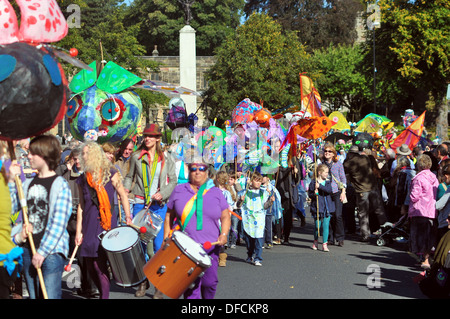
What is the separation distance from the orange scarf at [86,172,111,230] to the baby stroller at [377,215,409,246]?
6.90m

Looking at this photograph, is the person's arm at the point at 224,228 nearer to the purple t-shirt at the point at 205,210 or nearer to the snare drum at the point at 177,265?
the purple t-shirt at the point at 205,210

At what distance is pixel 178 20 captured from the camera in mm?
65438

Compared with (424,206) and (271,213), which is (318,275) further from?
(271,213)

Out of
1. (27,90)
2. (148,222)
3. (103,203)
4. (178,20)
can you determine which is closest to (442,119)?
(178,20)

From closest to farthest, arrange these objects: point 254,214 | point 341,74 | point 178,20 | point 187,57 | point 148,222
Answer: point 148,222
point 254,214
point 187,57
point 341,74
point 178,20

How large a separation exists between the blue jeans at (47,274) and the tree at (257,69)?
43.2 m

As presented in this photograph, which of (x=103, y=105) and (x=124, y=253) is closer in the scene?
(x=124, y=253)

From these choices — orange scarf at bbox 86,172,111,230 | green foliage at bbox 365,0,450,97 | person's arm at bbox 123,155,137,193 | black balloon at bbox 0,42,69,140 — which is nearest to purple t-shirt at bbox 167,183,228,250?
orange scarf at bbox 86,172,111,230

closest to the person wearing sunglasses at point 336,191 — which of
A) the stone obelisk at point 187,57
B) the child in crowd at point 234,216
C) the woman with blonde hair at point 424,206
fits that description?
the child in crowd at point 234,216

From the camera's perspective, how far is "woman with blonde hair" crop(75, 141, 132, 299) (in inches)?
287

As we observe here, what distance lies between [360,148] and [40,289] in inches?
383

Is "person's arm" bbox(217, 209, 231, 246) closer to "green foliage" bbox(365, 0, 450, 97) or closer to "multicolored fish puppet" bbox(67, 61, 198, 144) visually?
"multicolored fish puppet" bbox(67, 61, 198, 144)

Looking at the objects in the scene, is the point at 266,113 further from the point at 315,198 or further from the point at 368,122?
the point at 368,122

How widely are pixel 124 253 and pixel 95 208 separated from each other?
61 centimetres
